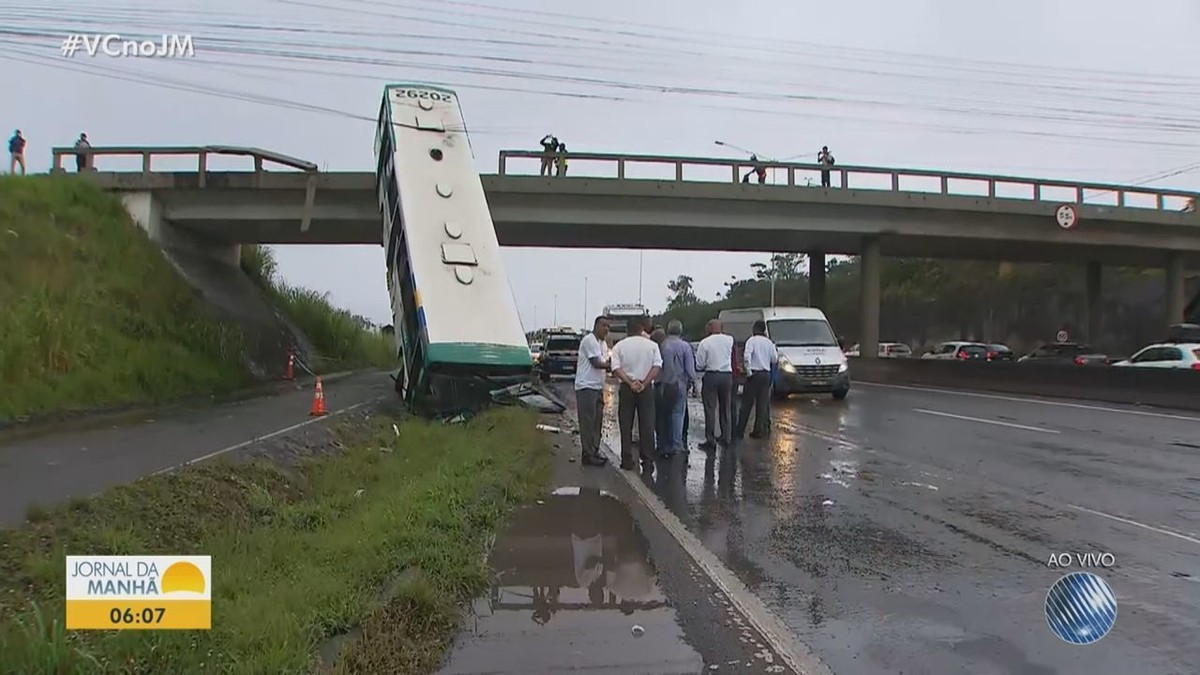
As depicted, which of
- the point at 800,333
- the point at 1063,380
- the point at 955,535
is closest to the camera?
the point at 955,535

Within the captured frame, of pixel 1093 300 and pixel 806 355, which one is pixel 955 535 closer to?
pixel 806 355

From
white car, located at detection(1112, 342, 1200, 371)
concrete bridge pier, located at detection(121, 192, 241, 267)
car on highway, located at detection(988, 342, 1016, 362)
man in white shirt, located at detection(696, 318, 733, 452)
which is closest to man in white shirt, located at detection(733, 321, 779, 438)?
man in white shirt, located at detection(696, 318, 733, 452)

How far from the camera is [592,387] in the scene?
1087 cm

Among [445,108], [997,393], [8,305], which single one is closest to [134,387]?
[8,305]

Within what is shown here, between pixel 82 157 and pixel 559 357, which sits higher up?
pixel 82 157

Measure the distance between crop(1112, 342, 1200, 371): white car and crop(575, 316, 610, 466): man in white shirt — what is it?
15638 millimetres

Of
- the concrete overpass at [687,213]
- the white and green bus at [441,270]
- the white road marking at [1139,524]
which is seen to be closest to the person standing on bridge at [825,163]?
the concrete overpass at [687,213]

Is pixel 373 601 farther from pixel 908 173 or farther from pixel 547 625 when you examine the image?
pixel 908 173

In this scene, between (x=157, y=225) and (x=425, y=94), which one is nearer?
(x=425, y=94)

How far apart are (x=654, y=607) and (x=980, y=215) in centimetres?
3152

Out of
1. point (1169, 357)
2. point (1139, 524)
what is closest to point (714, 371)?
point (1139, 524)

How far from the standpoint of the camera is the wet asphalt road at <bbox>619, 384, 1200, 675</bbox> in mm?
4707

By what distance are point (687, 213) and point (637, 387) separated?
19.9 meters

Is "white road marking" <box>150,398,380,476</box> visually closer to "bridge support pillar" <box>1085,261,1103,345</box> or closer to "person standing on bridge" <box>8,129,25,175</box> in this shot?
"person standing on bridge" <box>8,129,25,175</box>
